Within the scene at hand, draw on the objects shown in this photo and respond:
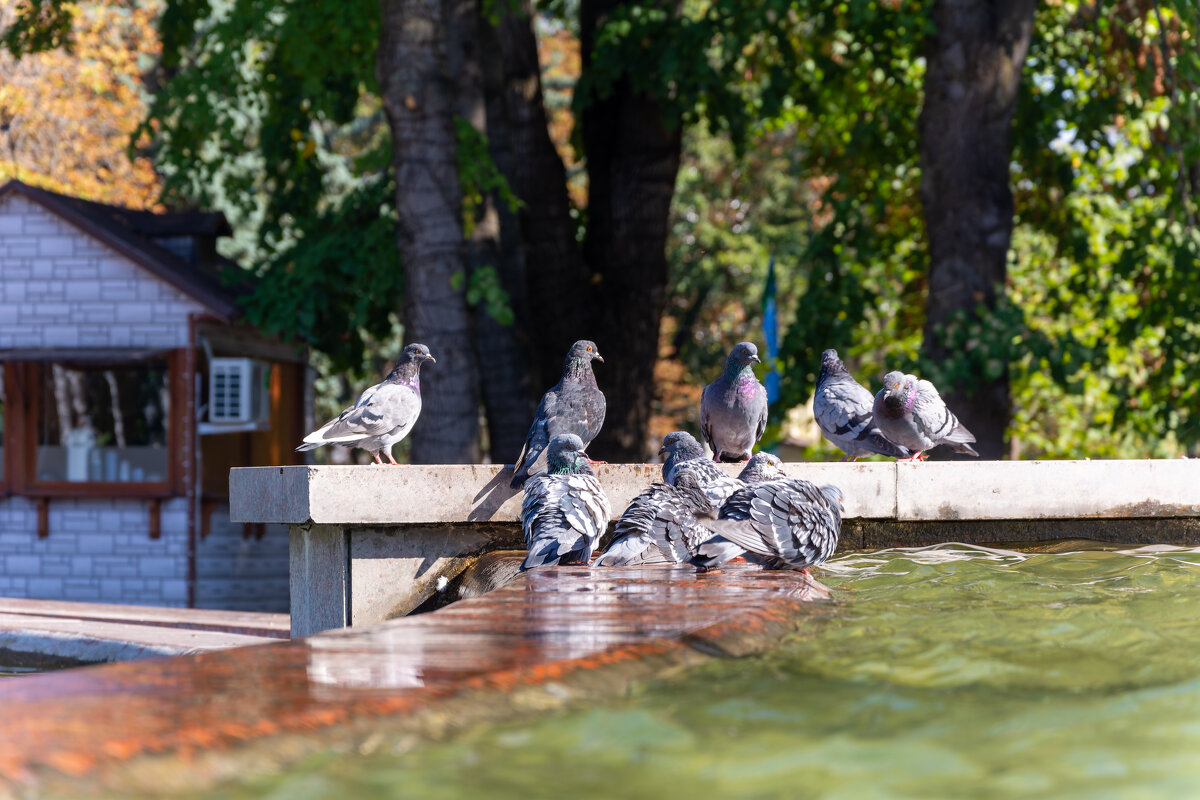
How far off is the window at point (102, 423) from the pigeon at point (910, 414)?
10082mm

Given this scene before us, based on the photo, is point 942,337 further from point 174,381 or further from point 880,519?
point 174,381

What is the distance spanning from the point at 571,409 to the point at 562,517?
178 centimetres

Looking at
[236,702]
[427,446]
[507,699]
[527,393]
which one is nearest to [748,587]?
[507,699]

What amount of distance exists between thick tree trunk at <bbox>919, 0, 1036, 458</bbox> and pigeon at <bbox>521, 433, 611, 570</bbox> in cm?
660

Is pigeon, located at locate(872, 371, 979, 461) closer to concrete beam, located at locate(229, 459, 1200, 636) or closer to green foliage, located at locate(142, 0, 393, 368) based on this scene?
concrete beam, located at locate(229, 459, 1200, 636)

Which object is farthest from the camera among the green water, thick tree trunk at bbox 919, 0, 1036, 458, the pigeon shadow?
thick tree trunk at bbox 919, 0, 1036, 458

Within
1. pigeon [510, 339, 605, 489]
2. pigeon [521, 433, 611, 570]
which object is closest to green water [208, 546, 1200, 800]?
pigeon [521, 433, 611, 570]

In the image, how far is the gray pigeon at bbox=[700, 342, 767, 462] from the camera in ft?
23.7

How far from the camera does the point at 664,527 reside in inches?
203

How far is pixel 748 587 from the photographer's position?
4387mm

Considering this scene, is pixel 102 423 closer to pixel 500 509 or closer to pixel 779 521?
pixel 500 509

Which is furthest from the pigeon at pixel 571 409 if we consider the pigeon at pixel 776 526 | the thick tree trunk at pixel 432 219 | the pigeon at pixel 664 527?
the thick tree trunk at pixel 432 219

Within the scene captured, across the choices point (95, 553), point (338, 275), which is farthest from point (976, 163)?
point (95, 553)

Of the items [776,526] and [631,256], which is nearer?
[776,526]
